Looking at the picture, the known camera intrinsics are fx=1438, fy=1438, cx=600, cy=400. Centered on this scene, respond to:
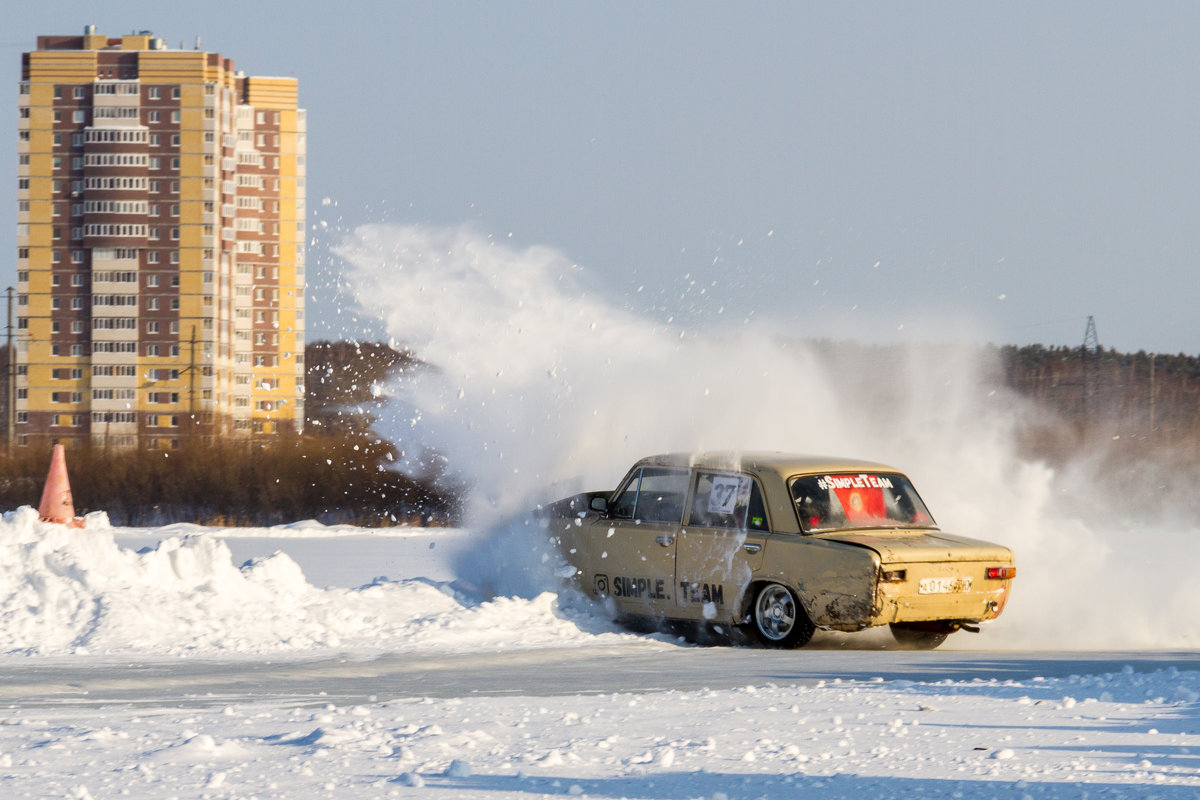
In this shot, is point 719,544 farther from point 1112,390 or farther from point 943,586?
point 1112,390

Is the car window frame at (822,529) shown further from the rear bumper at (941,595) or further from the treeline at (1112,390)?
the treeline at (1112,390)

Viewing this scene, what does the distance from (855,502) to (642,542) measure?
175 cm

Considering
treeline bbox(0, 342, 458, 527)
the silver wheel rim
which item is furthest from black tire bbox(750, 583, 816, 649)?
treeline bbox(0, 342, 458, 527)

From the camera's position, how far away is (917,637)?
38.2 feet

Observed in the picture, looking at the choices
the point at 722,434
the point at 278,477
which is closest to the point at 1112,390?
the point at 278,477

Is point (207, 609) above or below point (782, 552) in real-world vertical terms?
below

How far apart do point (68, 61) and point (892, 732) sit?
245 feet

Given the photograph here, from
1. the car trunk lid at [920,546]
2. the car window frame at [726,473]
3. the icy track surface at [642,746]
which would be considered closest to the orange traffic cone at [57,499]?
the car window frame at [726,473]

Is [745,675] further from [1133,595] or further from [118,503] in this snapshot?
[118,503]

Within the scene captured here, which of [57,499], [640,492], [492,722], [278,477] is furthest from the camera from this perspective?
[278,477]

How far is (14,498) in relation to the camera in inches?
1539

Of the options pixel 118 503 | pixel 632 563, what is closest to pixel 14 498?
pixel 118 503

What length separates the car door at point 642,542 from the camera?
11.5 metres

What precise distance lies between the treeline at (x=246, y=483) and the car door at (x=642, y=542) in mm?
25598
